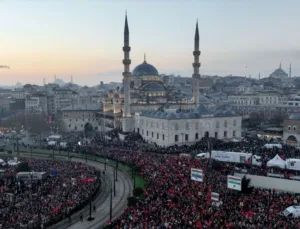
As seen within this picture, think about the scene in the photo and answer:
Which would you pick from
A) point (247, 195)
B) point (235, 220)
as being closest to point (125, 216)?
point (235, 220)

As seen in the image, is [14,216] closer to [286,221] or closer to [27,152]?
[286,221]

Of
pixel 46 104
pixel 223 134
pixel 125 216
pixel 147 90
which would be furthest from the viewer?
pixel 46 104

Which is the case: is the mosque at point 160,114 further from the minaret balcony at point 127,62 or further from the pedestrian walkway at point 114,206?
the pedestrian walkway at point 114,206

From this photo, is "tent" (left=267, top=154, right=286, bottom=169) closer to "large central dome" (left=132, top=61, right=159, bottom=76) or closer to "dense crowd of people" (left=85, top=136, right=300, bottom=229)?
"dense crowd of people" (left=85, top=136, right=300, bottom=229)

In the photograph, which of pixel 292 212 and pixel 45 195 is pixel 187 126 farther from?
pixel 292 212

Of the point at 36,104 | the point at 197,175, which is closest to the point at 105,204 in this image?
the point at 197,175

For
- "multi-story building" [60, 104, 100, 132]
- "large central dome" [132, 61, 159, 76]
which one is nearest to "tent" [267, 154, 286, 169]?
"multi-story building" [60, 104, 100, 132]
